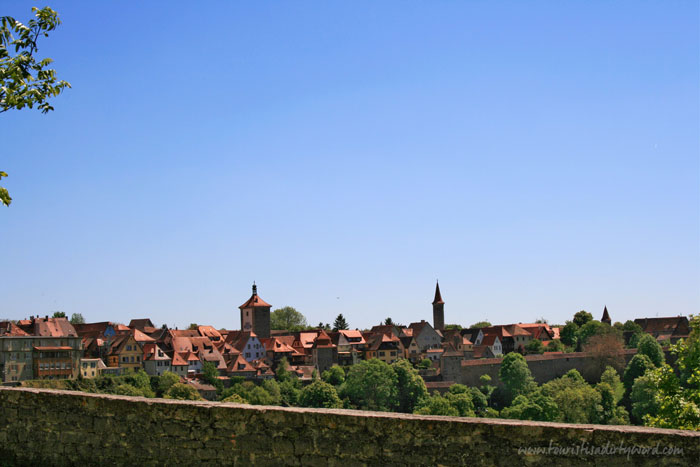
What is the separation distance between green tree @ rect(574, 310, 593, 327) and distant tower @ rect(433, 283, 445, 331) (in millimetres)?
24406

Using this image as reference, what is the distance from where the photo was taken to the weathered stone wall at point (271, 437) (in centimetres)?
603

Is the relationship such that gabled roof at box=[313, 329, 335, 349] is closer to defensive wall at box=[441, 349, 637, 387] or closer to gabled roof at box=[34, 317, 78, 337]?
defensive wall at box=[441, 349, 637, 387]

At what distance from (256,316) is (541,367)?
46.1m

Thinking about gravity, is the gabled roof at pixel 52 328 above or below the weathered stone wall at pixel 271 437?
above

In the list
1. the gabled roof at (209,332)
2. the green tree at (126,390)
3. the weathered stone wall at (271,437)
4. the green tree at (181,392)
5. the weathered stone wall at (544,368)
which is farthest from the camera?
the gabled roof at (209,332)

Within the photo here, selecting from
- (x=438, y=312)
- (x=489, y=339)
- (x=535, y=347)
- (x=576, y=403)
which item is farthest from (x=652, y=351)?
(x=438, y=312)

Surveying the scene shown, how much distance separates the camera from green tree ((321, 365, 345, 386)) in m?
95.1

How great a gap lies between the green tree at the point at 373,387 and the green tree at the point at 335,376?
8.54 meters

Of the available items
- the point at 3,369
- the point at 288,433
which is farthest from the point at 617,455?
the point at 3,369

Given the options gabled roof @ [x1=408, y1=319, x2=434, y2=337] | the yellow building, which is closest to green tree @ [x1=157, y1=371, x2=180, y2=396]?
the yellow building

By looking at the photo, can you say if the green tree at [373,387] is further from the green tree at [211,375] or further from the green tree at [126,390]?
the green tree at [126,390]

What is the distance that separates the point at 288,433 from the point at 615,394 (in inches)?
3319

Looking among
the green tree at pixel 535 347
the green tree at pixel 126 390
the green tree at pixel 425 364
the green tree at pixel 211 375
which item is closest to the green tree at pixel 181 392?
the green tree at pixel 126 390

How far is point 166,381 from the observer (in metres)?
77.9
